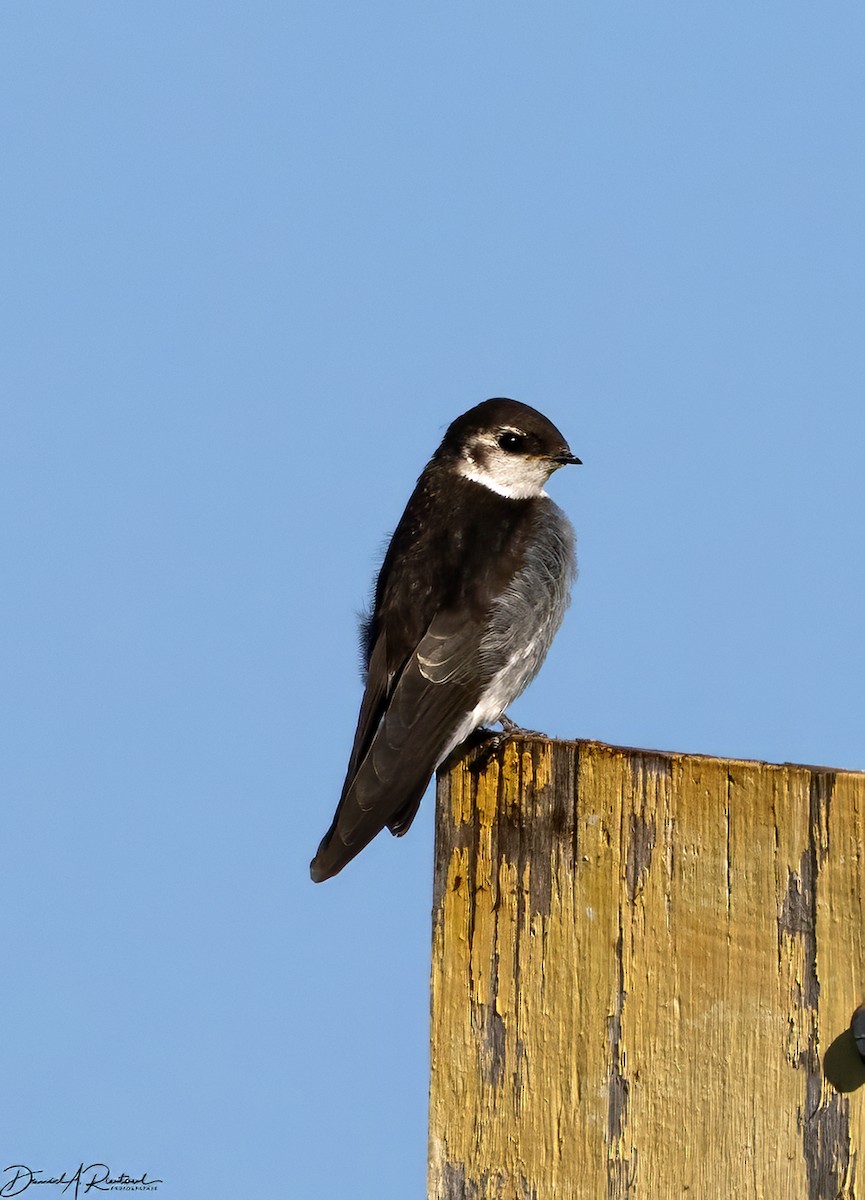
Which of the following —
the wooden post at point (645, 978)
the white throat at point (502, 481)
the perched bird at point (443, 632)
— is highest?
the white throat at point (502, 481)

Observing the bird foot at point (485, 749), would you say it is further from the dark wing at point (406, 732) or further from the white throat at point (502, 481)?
the white throat at point (502, 481)

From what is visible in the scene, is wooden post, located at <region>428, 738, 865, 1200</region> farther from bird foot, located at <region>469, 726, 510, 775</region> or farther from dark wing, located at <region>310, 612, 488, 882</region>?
dark wing, located at <region>310, 612, 488, 882</region>


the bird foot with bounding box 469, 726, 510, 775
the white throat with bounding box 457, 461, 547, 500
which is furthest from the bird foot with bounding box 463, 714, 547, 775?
the white throat with bounding box 457, 461, 547, 500

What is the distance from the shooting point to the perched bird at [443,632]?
4.02 metres

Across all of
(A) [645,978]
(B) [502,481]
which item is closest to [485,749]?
(A) [645,978]

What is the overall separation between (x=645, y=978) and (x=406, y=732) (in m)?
1.35

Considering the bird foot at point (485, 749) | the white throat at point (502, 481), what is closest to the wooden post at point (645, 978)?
the bird foot at point (485, 749)

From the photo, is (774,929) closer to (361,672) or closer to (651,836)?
(651,836)

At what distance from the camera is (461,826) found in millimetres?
3391

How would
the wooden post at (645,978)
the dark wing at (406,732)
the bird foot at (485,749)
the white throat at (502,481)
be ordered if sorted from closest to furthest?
the wooden post at (645,978)
the bird foot at (485,749)
the dark wing at (406,732)
the white throat at (502,481)

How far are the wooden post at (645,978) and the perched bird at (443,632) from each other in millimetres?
581

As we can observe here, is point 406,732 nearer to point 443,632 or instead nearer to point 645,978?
point 443,632

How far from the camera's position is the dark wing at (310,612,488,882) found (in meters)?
3.99

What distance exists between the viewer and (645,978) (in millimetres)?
2975
